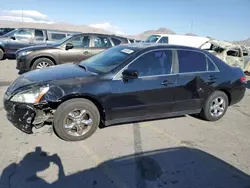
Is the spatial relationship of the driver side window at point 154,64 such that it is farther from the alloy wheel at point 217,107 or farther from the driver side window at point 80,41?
the driver side window at point 80,41

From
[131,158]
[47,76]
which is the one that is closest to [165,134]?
[131,158]

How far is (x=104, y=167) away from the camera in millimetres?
3025

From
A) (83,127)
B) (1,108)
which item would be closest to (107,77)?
(83,127)

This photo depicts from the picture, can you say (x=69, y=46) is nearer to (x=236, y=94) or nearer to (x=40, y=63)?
(x=40, y=63)

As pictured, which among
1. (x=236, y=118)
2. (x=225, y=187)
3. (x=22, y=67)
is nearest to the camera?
(x=225, y=187)

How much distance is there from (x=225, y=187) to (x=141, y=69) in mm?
2227

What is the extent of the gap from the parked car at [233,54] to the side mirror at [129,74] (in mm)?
10417

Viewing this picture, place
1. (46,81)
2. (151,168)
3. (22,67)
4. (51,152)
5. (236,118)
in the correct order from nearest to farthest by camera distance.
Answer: (151,168), (51,152), (46,81), (236,118), (22,67)

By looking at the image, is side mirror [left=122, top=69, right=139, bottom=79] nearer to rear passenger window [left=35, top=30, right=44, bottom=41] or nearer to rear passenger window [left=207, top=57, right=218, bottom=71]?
rear passenger window [left=207, top=57, right=218, bottom=71]

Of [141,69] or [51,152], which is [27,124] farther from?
[141,69]

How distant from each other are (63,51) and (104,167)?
235 inches

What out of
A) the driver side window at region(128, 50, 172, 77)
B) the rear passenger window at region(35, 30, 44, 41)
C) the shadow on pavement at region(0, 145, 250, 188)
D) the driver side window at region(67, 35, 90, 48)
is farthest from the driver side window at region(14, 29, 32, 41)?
the shadow on pavement at region(0, 145, 250, 188)

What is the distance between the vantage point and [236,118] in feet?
17.5

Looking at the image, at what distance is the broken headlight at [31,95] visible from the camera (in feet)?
11.1
